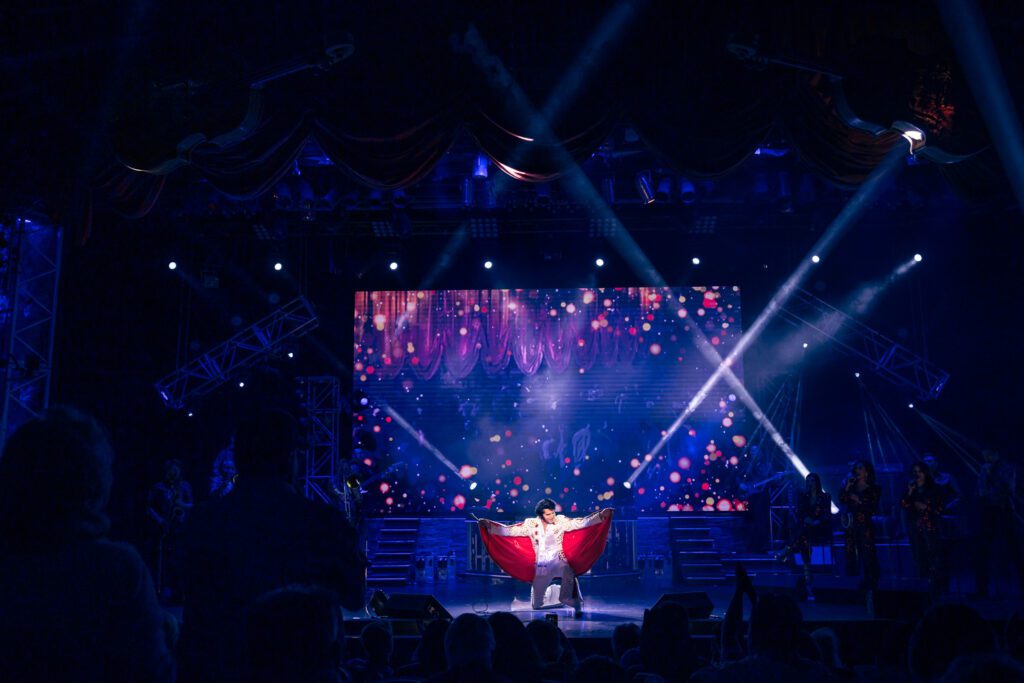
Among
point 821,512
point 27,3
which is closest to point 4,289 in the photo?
point 27,3

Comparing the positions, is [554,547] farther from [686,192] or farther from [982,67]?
[982,67]

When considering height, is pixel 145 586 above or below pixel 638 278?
below

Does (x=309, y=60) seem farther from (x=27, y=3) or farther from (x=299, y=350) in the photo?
(x=299, y=350)

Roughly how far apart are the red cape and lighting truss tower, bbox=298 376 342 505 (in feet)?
14.8

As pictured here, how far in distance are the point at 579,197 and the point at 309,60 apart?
6.00 metres

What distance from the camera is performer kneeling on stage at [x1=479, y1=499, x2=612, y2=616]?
9867 mm

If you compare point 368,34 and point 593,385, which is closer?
point 368,34

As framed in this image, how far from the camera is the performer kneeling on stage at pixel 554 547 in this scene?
9.87 m

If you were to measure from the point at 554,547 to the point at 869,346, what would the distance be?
27.1 ft

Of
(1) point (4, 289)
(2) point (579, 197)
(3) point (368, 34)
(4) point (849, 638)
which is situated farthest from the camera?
(2) point (579, 197)

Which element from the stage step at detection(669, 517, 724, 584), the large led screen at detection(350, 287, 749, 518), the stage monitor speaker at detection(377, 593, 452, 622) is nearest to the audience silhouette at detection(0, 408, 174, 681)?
the stage monitor speaker at detection(377, 593, 452, 622)

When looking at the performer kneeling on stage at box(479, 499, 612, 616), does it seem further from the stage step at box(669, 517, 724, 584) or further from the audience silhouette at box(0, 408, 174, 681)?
the audience silhouette at box(0, 408, 174, 681)

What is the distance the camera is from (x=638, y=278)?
15344 mm

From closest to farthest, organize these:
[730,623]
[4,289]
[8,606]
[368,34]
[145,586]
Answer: [8,606] < [145,586] < [730,623] < [368,34] < [4,289]
